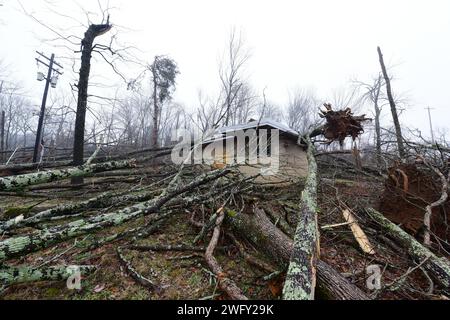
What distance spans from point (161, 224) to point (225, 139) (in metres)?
6.95

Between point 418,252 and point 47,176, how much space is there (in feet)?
14.1

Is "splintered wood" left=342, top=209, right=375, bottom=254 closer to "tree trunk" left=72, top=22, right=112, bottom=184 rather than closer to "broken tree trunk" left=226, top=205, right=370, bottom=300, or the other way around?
"broken tree trunk" left=226, top=205, right=370, bottom=300

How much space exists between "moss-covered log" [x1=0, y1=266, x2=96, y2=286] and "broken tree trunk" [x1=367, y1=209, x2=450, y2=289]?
4.04m

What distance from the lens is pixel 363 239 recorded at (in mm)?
3270

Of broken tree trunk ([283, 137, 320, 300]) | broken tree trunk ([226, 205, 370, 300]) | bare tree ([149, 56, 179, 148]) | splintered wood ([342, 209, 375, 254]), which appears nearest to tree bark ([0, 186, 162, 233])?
broken tree trunk ([226, 205, 370, 300])

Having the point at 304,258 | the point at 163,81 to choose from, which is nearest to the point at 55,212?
the point at 304,258

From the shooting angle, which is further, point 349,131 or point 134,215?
point 349,131

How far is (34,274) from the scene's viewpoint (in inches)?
87.4

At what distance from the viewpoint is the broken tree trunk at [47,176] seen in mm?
1843

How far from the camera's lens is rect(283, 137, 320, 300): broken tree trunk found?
1639 millimetres

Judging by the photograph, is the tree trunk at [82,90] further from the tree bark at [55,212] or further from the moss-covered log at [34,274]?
the moss-covered log at [34,274]
